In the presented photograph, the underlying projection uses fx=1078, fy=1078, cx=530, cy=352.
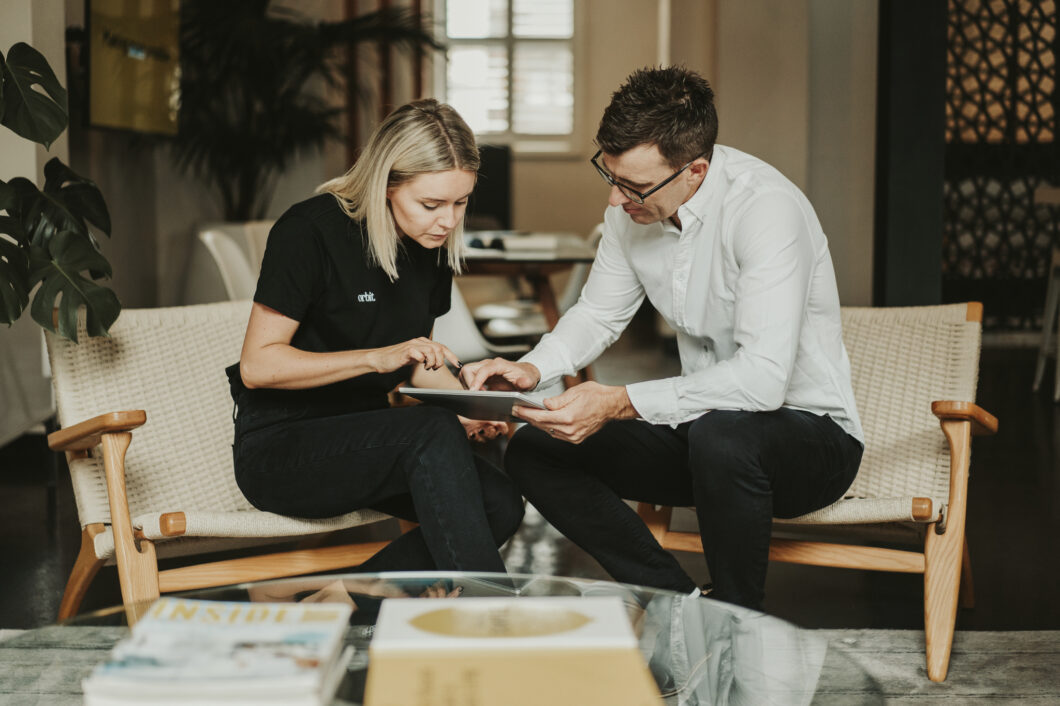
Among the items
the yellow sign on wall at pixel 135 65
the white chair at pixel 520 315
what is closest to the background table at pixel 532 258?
the white chair at pixel 520 315

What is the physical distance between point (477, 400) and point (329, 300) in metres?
0.38

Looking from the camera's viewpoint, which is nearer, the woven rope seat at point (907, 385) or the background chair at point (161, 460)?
the background chair at point (161, 460)

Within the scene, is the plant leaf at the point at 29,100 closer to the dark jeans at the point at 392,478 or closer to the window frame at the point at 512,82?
the dark jeans at the point at 392,478

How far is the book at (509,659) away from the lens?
93 cm

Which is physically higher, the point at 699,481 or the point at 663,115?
the point at 663,115

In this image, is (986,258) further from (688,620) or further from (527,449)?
(688,620)

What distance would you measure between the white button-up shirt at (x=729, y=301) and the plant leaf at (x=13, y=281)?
1.09 m

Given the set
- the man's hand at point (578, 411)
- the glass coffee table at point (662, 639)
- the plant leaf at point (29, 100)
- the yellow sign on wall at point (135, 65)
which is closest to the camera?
the glass coffee table at point (662, 639)

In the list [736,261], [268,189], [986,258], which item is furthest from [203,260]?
[986,258]

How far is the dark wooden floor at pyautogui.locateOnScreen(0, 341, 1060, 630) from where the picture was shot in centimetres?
243

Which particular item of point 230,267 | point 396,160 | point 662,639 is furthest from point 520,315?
point 662,639

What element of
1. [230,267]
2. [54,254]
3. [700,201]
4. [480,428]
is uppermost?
[700,201]

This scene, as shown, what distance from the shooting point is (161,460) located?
2.31 m

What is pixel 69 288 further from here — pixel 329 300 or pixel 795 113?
pixel 795 113
